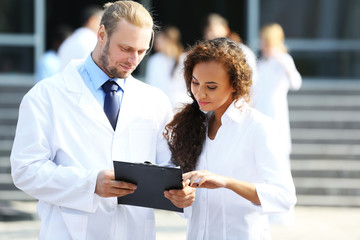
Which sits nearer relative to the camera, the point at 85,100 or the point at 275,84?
the point at 85,100

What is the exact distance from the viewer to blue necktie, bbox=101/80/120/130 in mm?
3385

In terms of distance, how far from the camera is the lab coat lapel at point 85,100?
3314 millimetres

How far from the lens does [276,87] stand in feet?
24.8

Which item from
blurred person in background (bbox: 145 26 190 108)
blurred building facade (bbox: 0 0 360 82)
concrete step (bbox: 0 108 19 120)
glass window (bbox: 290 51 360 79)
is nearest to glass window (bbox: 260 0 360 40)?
blurred building facade (bbox: 0 0 360 82)

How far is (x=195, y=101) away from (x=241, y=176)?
0.47 meters

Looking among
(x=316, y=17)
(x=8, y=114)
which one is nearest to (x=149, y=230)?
(x=8, y=114)

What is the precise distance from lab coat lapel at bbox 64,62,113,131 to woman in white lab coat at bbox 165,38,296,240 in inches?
15.9

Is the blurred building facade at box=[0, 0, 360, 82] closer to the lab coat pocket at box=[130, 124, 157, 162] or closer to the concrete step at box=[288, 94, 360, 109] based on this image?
the concrete step at box=[288, 94, 360, 109]

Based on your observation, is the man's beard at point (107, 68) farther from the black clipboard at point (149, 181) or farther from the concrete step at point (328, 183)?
the concrete step at point (328, 183)

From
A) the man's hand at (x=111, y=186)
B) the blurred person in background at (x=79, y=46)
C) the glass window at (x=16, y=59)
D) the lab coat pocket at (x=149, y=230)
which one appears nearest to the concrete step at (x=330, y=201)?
the blurred person in background at (x=79, y=46)

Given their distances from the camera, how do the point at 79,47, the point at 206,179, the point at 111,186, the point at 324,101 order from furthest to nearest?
the point at 324,101 < the point at 79,47 < the point at 111,186 < the point at 206,179

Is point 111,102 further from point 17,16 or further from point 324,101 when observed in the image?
point 17,16

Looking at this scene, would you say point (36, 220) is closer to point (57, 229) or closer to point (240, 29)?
point (57, 229)

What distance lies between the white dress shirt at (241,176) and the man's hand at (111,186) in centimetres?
40
